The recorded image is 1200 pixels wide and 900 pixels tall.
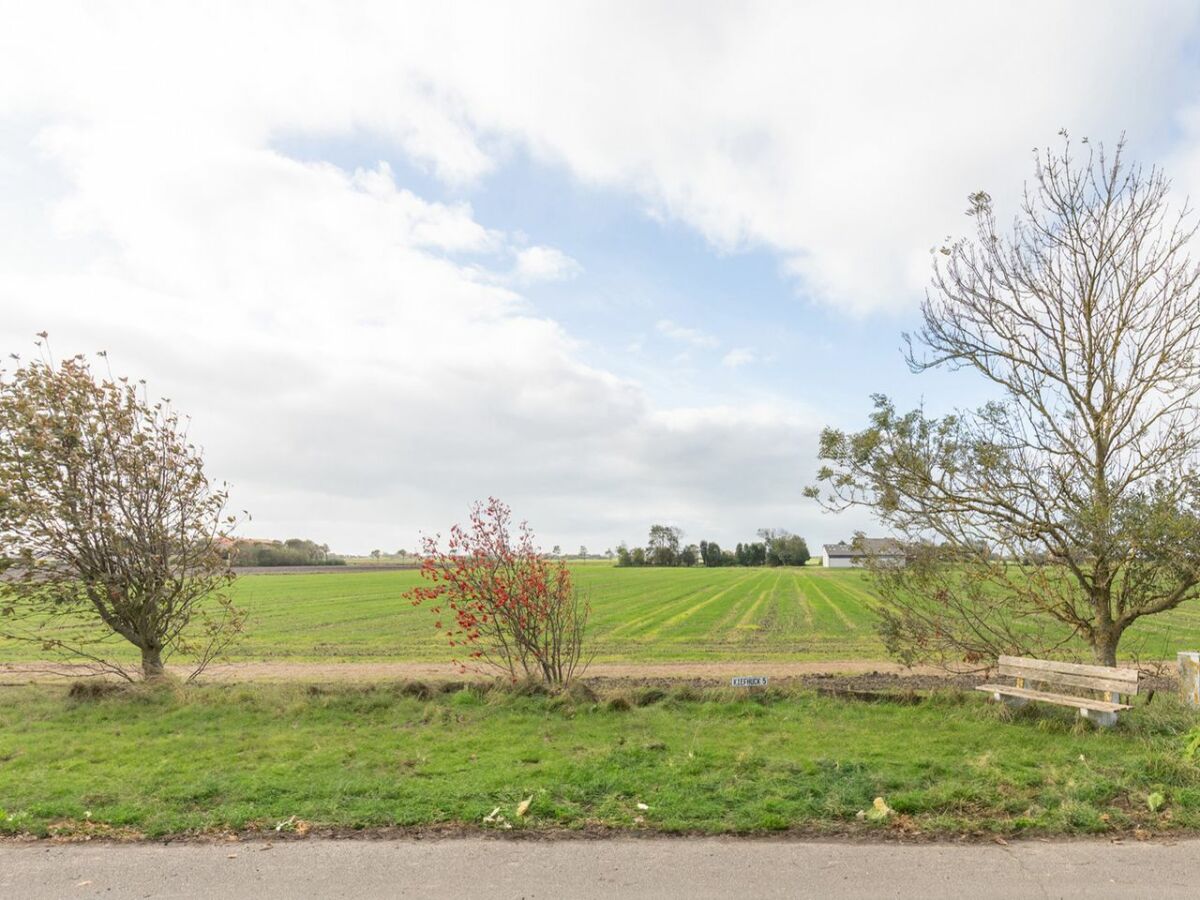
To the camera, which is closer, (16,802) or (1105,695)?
(16,802)

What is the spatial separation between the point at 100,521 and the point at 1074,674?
13.4m

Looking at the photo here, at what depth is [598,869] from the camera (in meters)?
4.73

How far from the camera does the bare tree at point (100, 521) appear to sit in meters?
10.2

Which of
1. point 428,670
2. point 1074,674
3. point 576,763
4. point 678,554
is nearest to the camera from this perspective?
point 576,763

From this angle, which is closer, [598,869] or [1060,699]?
[598,869]

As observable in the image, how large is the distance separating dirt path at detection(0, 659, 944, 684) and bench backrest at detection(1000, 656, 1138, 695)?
5506 mm

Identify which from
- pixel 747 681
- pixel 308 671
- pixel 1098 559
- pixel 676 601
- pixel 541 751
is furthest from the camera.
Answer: pixel 676 601

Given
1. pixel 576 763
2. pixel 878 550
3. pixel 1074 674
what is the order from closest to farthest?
pixel 576 763
pixel 1074 674
pixel 878 550

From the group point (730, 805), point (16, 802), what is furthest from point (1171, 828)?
point (16, 802)

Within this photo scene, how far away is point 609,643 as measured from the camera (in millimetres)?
22906

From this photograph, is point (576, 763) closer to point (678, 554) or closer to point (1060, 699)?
point (1060, 699)

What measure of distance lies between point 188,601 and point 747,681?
862 centimetres

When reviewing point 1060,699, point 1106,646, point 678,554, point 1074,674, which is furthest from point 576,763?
point 678,554

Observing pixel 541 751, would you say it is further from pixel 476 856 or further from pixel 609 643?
pixel 609 643
